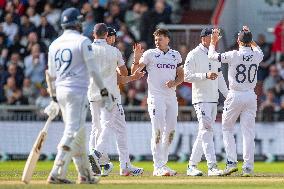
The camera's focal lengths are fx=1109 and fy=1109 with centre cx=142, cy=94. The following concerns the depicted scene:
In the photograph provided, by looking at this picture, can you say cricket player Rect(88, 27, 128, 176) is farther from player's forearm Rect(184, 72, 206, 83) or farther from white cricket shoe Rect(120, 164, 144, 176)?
player's forearm Rect(184, 72, 206, 83)

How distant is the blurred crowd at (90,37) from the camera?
29594mm

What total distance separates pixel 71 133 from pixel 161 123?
3922mm

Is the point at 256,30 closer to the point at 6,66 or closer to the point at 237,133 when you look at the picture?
the point at 237,133

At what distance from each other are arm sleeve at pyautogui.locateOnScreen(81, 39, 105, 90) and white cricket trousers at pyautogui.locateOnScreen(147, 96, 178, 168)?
12.3ft

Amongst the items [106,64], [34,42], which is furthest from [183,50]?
[106,64]

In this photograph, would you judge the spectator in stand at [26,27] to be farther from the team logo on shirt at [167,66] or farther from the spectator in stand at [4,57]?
the team logo on shirt at [167,66]

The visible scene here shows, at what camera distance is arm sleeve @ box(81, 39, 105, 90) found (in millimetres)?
17047

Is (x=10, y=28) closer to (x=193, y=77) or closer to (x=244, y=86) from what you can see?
(x=193, y=77)

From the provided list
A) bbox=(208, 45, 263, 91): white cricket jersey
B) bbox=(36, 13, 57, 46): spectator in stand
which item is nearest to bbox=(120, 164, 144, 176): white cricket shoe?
bbox=(208, 45, 263, 91): white cricket jersey

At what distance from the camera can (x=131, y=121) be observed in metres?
28.9

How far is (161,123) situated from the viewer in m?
20.8

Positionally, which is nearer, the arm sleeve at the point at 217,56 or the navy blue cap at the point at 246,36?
the arm sleeve at the point at 217,56

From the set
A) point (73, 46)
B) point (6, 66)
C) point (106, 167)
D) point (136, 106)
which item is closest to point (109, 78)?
point (106, 167)

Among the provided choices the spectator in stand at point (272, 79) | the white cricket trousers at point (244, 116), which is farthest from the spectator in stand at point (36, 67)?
the white cricket trousers at point (244, 116)
